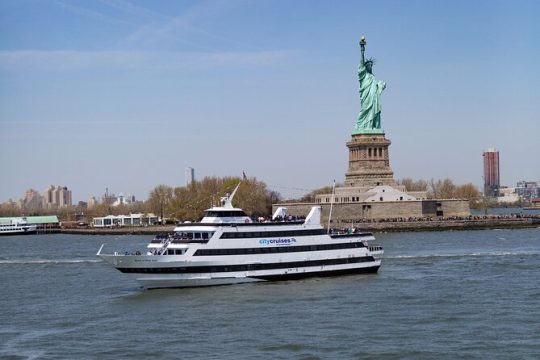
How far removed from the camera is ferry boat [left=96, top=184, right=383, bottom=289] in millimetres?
38500

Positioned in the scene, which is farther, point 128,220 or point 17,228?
point 128,220

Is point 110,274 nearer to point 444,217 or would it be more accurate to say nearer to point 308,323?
point 308,323

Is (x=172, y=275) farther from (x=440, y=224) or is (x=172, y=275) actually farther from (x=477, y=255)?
(x=440, y=224)

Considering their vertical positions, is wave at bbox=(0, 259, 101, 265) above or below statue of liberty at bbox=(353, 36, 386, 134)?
below

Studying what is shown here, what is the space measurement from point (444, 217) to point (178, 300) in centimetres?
6418

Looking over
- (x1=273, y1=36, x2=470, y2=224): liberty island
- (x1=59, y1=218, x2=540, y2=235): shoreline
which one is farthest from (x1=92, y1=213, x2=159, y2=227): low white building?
(x1=59, y1=218, x2=540, y2=235): shoreline

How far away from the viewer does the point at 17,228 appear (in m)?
130

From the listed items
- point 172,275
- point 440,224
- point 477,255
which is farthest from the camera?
point 440,224

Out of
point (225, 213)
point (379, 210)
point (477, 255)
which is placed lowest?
point (477, 255)

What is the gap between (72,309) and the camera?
34594 millimetres

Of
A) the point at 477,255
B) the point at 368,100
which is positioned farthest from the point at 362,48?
the point at 477,255

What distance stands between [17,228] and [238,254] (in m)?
96.4

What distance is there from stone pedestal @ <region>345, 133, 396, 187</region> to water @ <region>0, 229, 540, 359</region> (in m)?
46.4

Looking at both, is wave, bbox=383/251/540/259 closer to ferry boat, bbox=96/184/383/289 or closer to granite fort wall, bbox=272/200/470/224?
ferry boat, bbox=96/184/383/289
